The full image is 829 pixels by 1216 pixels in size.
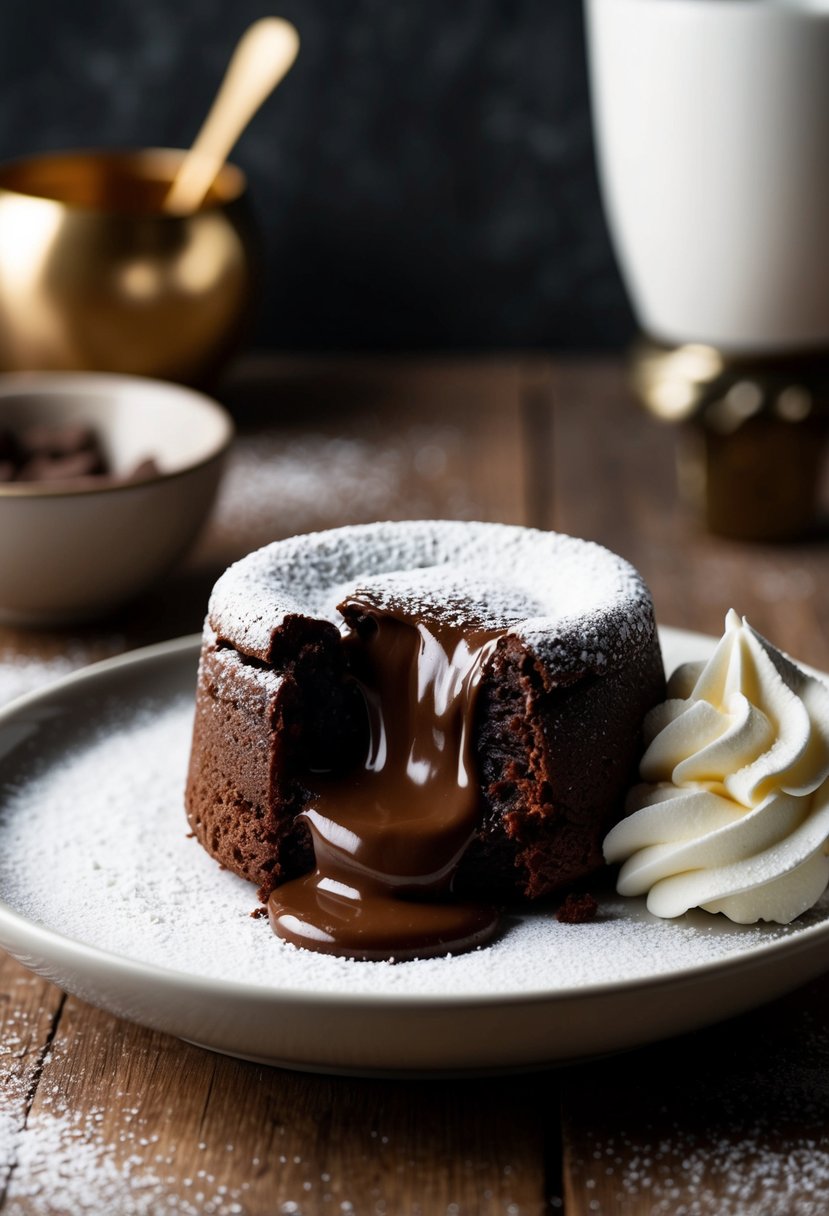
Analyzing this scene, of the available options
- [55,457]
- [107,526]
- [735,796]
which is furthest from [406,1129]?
[55,457]

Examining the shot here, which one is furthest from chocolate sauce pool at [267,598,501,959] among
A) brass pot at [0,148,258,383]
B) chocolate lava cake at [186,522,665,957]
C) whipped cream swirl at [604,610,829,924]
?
brass pot at [0,148,258,383]

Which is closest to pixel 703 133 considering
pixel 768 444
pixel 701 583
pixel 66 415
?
pixel 768 444

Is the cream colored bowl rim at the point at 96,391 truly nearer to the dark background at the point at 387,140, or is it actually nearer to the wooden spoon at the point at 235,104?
the wooden spoon at the point at 235,104

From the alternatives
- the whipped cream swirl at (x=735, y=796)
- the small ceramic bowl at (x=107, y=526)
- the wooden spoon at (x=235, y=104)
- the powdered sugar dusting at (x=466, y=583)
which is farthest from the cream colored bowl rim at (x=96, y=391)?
the whipped cream swirl at (x=735, y=796)

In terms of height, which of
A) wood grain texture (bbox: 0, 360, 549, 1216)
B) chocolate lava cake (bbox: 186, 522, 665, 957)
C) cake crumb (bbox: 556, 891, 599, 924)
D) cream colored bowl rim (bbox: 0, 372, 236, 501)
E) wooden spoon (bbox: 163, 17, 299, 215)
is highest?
wooden spoon (bbox: 163, 17, 299, 215)

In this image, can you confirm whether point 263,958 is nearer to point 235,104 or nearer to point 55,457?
point 55,457

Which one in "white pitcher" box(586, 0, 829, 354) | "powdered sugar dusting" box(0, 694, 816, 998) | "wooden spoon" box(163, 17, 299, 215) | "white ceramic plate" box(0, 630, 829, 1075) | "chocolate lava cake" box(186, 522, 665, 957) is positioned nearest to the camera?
"white ceramic plate" box(0, 630, 829, 1075)

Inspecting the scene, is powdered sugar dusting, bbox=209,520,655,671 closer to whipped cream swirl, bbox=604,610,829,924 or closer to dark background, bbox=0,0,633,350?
whipped cream swirl, bbox=604,610,829,924
